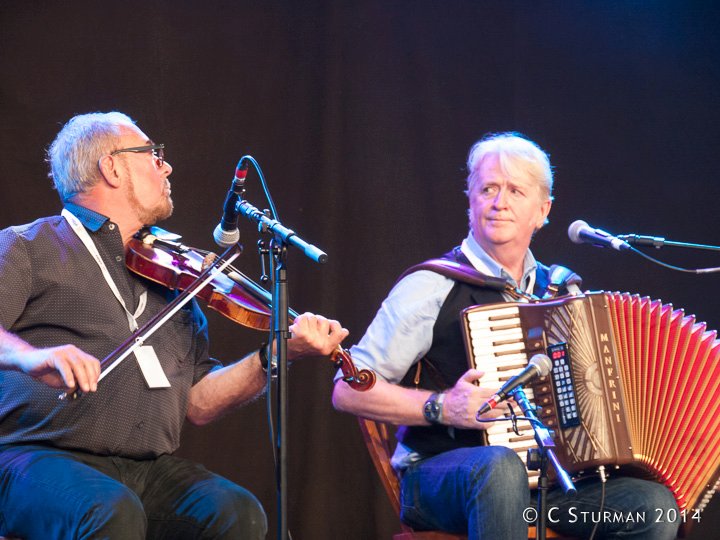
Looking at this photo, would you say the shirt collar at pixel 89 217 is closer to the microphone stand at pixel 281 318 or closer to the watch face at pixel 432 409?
the microphone stand at pixel 281 318

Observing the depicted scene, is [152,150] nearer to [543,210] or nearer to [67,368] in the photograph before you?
[67,368]

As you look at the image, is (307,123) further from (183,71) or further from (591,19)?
(591,19)

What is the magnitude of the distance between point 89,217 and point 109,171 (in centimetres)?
19

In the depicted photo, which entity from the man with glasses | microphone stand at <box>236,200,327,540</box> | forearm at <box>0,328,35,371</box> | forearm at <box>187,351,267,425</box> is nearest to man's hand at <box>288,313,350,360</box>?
the man with glasses

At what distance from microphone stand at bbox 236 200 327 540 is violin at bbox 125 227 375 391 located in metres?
0.43

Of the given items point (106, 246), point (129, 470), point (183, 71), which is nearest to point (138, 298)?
point (106, 246)

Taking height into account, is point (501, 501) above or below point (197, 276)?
below

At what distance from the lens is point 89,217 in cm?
272

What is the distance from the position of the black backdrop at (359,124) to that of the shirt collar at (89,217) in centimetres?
89

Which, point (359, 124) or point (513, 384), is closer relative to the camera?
point (513, 384)

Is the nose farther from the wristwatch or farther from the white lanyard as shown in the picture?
the white lanyard

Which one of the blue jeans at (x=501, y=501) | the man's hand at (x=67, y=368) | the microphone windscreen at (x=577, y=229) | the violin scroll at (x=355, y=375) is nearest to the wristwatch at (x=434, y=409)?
the blue jeans at (x=501, y=501)

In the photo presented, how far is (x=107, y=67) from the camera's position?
3627 mm

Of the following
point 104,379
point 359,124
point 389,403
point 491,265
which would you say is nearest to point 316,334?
point 389,403
